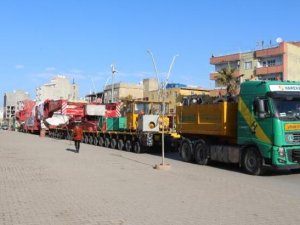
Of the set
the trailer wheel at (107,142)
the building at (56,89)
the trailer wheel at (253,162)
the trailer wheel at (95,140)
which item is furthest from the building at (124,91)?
the trailer wheel at (253,162)

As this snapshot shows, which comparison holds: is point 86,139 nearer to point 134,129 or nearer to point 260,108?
point 134,129

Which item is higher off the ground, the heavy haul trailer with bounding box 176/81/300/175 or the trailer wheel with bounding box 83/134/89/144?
the heavy haul trailer with bounding box 176/81/300/175

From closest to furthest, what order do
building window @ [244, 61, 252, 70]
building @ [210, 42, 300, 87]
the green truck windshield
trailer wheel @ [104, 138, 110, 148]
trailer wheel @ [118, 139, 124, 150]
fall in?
the green truck windshield → trailer wheel @ [118, 139, 124, 150] → trailer wheel @ [104, 138, 110, 148] → building @ [210, 42, 300, 87] → building window @ [244, 61, 252, 70]

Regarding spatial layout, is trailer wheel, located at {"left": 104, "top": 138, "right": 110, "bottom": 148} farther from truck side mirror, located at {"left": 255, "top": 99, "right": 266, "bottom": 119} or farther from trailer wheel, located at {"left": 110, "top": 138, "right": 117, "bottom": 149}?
truck side mirror, located at {"left": 255, "top": 99, "right": 266, "bottom": 119}

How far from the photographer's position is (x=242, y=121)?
18.5 m

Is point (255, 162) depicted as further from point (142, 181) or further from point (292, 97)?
point (142, 181)

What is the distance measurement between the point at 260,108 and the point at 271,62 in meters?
54.5

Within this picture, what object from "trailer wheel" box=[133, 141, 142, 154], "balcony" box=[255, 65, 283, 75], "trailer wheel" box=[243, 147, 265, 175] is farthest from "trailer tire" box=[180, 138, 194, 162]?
"balcony" box=[255, 65, 283, 75]

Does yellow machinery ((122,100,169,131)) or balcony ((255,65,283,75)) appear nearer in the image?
yellow machinery ((122,100,169,131))

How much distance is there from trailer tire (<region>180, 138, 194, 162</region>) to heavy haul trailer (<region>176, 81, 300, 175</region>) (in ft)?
3.25

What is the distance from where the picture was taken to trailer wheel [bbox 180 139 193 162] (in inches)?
878

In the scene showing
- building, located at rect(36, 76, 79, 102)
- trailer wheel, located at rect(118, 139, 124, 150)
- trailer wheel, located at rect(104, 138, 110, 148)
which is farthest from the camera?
building, located at rect(36, 76, 79, 102)

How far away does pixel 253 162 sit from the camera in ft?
58.3

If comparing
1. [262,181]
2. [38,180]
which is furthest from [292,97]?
[38,180]
